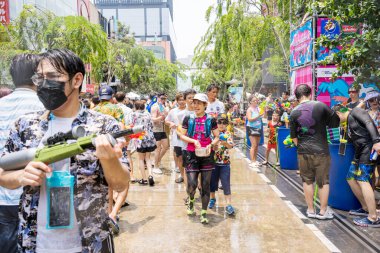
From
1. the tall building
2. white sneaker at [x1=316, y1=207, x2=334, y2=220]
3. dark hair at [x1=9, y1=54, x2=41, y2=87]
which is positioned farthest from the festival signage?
the tall building

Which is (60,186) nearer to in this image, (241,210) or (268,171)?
(241,210)

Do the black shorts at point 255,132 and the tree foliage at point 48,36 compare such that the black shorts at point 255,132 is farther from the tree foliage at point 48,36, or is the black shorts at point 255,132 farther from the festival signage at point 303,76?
the tree foliage at point 48,36

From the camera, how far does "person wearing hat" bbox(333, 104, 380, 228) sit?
17.0ft

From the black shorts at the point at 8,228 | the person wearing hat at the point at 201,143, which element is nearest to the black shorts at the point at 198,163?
the person wearing hat at the point at 201,143

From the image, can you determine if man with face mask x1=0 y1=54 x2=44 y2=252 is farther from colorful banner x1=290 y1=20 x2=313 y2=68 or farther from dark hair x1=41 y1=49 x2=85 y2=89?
colorful banner x1=290 y1=20 x2=313 y2=68

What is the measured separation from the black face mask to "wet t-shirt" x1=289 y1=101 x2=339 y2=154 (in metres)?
4.36

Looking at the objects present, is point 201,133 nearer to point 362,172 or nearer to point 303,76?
point 362,172

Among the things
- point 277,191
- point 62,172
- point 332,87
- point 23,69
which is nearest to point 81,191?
point 62,172

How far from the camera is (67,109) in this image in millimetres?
2027

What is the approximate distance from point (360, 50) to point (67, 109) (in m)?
4.59

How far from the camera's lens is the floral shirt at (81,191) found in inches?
74.7

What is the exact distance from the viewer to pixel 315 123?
5566 millimetres

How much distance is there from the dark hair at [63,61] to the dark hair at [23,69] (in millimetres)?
906

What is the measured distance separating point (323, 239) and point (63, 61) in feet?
13.3
